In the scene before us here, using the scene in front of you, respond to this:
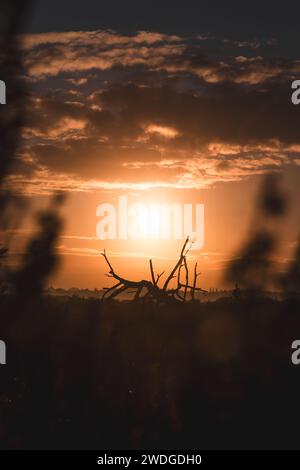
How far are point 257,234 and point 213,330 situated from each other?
8.38 meters

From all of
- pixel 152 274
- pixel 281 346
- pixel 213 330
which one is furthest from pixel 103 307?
pixel 281 346

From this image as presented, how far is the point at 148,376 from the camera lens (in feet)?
70.4

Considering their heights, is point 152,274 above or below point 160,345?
above

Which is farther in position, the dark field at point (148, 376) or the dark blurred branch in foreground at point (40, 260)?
the dark blurred branch in foreground at point (40, 260)

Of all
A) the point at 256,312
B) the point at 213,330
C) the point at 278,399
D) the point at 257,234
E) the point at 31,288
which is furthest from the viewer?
the point at 257,234

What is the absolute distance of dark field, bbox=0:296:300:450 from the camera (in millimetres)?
16562

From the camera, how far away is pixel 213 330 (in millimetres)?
26734

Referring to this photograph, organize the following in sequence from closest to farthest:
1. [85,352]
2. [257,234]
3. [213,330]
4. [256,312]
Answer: [85,352] → [213,330] → [256,312] → [257,234]

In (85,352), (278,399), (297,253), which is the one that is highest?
(297,253)

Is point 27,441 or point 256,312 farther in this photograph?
point 256,312

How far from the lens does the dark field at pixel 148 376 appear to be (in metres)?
16.6

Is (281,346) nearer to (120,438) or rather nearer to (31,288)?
(120,438)

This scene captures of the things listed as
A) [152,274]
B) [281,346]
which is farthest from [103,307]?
[281,346]

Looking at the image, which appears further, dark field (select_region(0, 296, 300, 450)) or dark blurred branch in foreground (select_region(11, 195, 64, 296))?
dark blurred branch in foreground (select_region(11, 195, 64, 296))
